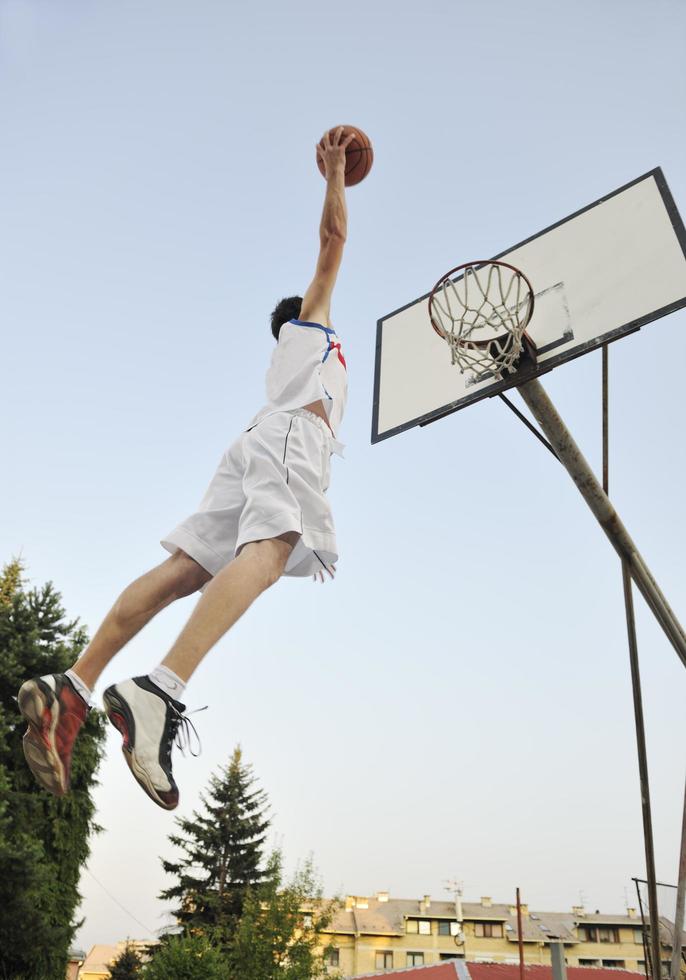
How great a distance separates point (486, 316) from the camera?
3953 mm

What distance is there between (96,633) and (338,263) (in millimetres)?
1830

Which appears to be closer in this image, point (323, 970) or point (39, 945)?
point (39, 945)

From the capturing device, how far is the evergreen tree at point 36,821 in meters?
15.4

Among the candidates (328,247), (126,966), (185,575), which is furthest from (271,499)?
(126,966)

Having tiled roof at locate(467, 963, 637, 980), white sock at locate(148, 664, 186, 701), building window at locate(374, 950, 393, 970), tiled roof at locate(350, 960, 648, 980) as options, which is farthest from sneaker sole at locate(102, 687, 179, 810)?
building window at locate(374, 950, 393, 970)

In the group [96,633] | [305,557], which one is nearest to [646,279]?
[305,557]

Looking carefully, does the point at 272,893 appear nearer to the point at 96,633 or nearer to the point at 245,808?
the point at 245,808

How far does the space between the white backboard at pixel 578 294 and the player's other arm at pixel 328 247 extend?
1010mm

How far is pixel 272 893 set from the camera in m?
29.0

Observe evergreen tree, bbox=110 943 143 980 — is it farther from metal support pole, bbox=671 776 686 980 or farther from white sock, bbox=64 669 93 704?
white sock, bbox=64 669 93 704

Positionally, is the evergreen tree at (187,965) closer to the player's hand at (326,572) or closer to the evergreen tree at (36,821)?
the evergreen tree at (36,821)

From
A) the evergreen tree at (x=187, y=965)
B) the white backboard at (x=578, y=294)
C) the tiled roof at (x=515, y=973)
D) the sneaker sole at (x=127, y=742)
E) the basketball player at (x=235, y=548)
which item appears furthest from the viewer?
the tiled roof at (x=515, y=973)

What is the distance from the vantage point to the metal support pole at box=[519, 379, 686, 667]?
3750 millimetres

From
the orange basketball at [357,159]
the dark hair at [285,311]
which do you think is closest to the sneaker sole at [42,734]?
the dark hair at [285,311]
